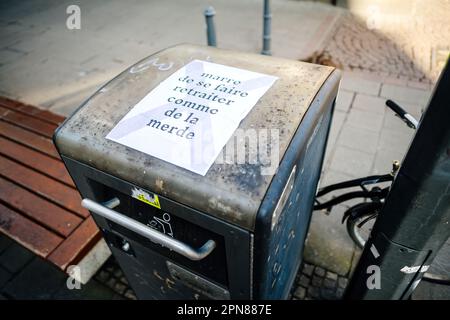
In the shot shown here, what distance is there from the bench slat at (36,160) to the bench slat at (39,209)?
0.19 metres

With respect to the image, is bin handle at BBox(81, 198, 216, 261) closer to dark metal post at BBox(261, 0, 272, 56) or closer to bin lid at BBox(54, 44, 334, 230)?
bin lid at BBox(54, 44, 334, 230)

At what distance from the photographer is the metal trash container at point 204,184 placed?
0.84m

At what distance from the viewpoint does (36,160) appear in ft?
7.43

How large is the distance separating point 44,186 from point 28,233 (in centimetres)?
37

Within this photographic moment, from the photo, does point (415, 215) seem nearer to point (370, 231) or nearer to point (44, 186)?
point (370, 231)

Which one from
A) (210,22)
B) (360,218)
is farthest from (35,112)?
(360,218)

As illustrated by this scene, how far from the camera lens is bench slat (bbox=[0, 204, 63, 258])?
176 cm

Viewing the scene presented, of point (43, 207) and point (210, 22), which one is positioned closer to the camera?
point (43, 207)

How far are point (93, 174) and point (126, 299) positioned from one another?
4.70 feet

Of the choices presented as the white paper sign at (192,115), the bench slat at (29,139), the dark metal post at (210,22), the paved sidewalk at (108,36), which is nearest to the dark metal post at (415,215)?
the white paper sign at (192,115)

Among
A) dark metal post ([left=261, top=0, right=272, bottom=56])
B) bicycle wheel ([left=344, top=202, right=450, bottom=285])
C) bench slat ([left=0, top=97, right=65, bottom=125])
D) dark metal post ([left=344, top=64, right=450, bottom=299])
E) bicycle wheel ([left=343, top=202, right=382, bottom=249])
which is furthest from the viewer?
dark metal post ([left=261, top=0, right=272, bottom=56])

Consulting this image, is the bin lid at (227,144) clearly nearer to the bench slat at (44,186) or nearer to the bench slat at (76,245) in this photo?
the bench slat at (76,245)

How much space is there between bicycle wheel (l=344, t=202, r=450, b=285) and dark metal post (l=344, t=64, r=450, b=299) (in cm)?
17

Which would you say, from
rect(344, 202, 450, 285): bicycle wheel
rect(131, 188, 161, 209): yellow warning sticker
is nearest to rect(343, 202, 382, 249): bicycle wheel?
rect(344, 202, 450, 285): bicycle wheel
